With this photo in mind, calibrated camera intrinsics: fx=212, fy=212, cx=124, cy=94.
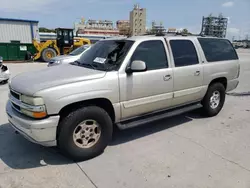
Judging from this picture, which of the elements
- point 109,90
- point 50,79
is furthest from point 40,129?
point 109,90

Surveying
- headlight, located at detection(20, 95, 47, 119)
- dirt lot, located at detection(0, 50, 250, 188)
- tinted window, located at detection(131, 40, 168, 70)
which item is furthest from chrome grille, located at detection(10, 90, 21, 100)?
tinted window, located at detection(131, 40, 168, 70)

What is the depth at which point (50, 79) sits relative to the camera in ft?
10.2

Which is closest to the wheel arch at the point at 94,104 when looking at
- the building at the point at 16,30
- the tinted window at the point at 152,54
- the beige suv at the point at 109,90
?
the beige suv at the point at 109,90

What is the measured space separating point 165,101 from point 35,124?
2.36 meters

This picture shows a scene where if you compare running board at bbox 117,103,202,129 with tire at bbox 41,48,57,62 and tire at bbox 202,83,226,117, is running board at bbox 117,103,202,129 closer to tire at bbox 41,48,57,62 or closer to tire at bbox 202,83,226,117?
tire at bbox 202,83,226,117

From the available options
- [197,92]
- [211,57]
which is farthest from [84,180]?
[211,57]

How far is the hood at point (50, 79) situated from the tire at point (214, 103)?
283 centimetres

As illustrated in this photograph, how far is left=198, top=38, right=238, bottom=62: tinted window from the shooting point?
484 cm

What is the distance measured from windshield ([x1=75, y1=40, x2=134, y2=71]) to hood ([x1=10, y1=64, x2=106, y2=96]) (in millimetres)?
247

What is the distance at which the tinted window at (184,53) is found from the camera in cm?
420

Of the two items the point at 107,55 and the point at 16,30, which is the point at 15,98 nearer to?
the point at 107,55

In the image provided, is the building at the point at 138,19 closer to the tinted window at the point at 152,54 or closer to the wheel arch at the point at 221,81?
the wheel arch at the point at 221,81

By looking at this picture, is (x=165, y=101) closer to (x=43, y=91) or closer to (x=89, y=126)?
(x=89, y=126)

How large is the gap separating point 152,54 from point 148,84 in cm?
59
